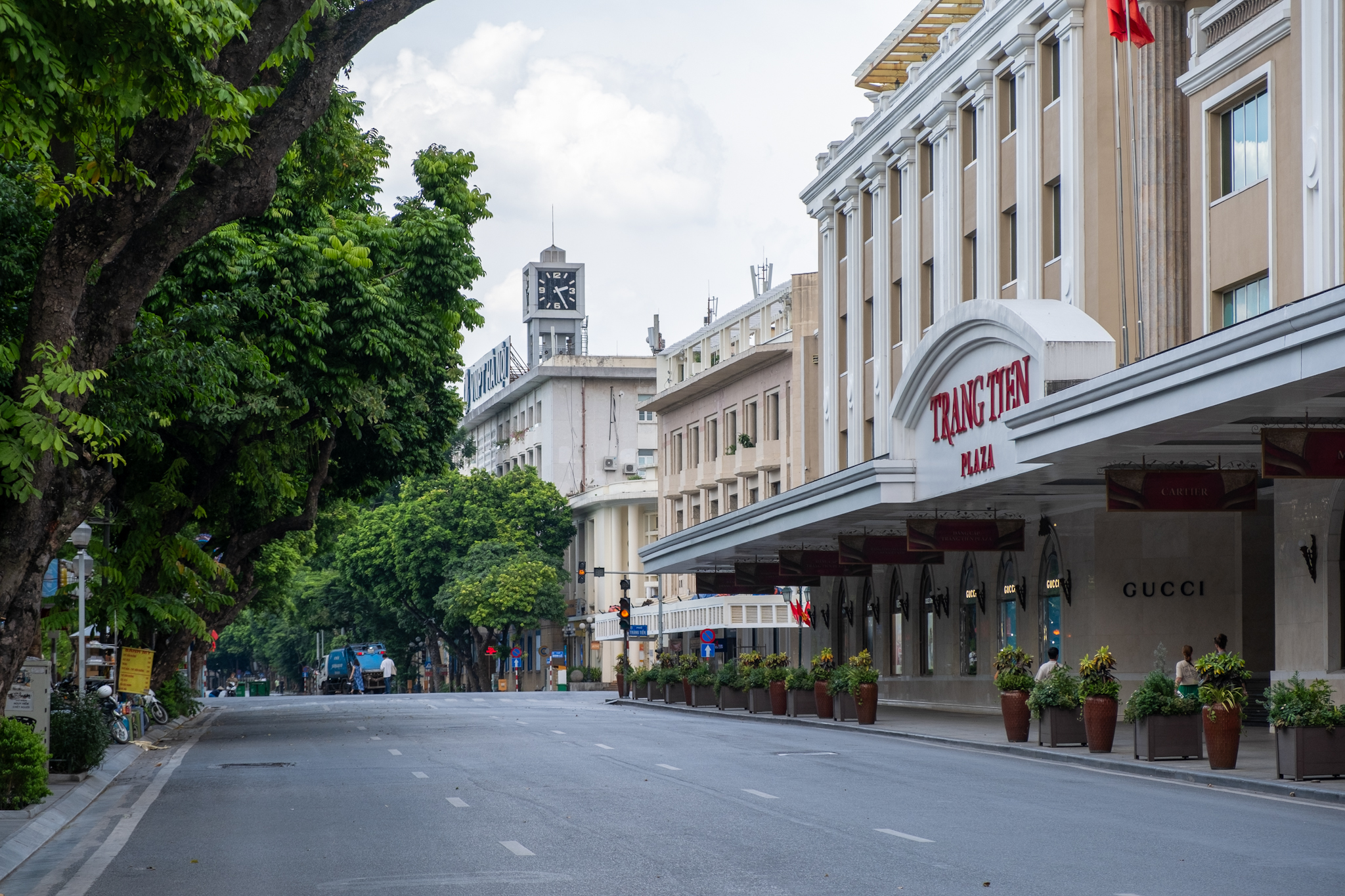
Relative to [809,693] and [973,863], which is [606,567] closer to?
[809,693]

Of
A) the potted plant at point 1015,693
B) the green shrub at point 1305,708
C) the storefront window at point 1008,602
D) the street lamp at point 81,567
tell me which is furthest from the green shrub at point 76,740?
the storefront window at point 1008,602

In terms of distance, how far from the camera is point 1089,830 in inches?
563

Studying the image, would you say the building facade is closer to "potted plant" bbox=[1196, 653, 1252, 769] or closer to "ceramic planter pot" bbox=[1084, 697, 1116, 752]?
"ceramic planter pot" bbox=[1084, 697, 1116, 752]

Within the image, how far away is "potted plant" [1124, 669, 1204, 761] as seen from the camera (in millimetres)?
21875

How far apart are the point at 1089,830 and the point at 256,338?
16.8m

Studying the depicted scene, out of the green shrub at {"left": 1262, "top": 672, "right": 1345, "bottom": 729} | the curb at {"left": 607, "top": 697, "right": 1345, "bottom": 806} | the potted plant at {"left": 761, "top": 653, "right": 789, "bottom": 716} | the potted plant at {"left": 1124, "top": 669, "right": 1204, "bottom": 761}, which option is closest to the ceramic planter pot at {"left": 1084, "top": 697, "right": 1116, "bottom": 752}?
the curb at {"left": 607, "top": 697, "right": 1345, "bottom": 806}

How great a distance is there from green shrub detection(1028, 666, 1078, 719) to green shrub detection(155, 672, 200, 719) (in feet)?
68.6

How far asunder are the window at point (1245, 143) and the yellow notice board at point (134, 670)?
20206 mm

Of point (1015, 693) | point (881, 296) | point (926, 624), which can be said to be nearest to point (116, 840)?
point (1015, 693)

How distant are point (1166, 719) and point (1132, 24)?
1195 cm

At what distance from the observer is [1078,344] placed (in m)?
26.7

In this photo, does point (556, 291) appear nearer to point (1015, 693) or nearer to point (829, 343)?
point (829, 343)

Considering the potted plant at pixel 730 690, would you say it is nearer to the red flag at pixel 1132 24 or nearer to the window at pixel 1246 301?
the window at pixel 1246 301

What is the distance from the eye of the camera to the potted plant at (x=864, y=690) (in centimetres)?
3319
